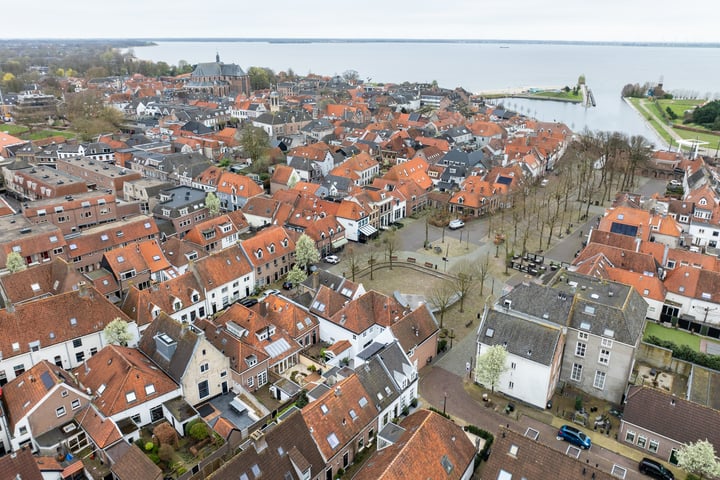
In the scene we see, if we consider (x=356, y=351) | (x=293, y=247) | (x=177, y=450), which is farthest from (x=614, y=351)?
(x=293, y=247)

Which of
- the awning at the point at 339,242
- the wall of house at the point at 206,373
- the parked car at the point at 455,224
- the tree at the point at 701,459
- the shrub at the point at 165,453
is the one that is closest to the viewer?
the tree at the point at 701,459

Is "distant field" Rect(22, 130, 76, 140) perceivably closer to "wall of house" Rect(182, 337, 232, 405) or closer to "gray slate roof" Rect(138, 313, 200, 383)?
"gray slate roof" Rect(138, 313, 200, 383)

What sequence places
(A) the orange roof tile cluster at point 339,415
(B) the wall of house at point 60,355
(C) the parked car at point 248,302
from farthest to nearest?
(C) the parked car at point 248,302 < (B) the wall of house at point 60,355 < (A) the orange roof tile cluster at point 339,415

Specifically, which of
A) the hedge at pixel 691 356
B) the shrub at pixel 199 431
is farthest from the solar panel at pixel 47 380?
the hedge at pixel 691 356

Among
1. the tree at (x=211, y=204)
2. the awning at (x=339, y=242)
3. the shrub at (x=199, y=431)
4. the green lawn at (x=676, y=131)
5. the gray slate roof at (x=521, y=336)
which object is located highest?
the green lawn at (x=676, y=131)

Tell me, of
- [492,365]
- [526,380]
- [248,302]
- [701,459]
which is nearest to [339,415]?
[492,365]

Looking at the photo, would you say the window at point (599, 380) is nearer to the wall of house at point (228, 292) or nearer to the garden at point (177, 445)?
the garden at point (177, 445)

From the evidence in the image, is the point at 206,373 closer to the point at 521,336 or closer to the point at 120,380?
the point at 120,380
